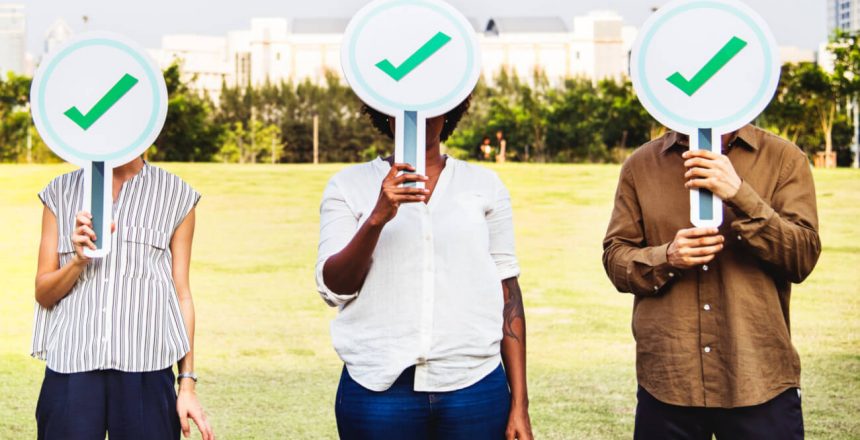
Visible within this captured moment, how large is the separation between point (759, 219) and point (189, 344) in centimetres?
122

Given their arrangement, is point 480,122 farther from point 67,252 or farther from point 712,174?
point 712,174

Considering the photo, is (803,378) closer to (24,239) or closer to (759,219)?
(759,219)

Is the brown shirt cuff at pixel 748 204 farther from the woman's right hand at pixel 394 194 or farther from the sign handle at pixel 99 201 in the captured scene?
the sign handle at pixel 99 201

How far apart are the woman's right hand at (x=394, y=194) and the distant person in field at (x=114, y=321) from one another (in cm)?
62

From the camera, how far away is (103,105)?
7.25 ft

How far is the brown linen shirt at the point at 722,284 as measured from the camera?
2.22m

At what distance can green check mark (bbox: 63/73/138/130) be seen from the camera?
2.20 meters

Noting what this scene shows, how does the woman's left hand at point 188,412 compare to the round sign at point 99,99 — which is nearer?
the round sign at point 99,99

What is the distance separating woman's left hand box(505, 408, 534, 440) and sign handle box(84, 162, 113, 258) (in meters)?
0.85

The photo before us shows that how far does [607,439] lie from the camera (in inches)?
213

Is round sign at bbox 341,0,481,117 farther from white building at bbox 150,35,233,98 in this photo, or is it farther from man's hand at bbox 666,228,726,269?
white building at bbox 150,35,233,98

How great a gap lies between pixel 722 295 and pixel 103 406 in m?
1.29

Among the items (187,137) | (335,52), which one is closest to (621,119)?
(187,137)

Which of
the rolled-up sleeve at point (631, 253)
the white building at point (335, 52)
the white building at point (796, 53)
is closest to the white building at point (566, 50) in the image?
the white building at point (335, 52)
